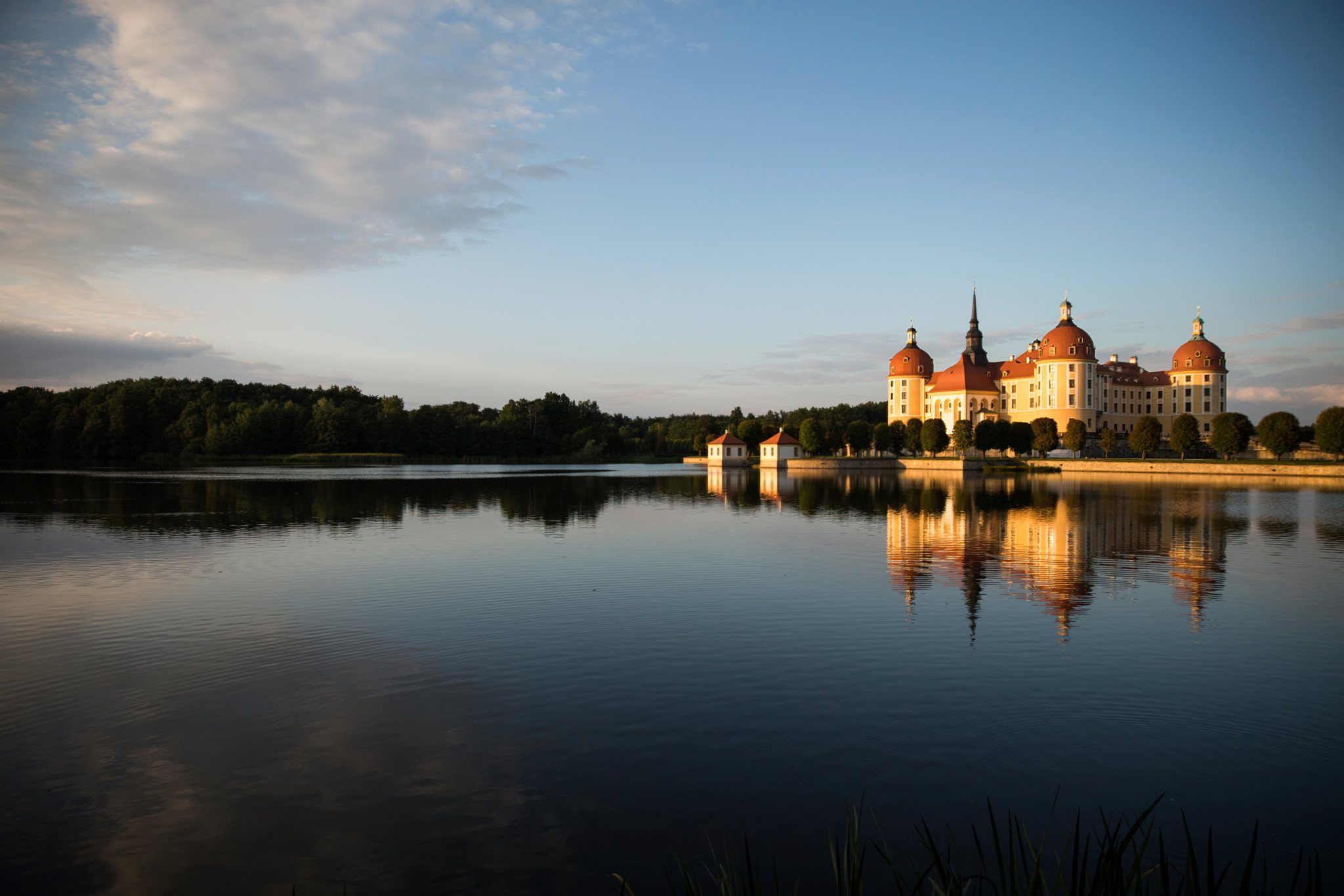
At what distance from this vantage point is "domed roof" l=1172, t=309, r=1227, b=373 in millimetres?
84125

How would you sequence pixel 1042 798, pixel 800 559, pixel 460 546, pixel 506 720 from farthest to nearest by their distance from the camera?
1. pixel 460 546
2. pixel 800 559
3. pixel 506 720
4. pixel 1042 798

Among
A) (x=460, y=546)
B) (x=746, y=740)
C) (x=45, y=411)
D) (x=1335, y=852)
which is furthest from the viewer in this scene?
(x=45, y=411)

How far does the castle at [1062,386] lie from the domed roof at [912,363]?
112mm

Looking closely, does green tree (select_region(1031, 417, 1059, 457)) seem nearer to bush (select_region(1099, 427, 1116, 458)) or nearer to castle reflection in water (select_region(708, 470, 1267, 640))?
bush (select_region(1099, 427, 1116, 458))

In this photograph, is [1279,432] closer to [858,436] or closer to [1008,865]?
[858,436]

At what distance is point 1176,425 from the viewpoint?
212 feet

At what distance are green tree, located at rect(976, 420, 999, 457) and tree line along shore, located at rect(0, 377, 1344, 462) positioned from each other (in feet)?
0.31

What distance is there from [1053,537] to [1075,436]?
6046 cm

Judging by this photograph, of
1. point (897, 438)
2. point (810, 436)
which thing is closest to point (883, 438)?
point (897, 438)

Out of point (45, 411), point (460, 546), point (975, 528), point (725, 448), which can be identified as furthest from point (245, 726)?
point (45, 411)

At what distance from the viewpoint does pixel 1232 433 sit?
2261 inches

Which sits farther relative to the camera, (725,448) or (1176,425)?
(725,448)

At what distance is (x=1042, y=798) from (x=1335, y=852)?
1508 millimetres

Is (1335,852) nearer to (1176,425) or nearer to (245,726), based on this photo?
(245,726)
